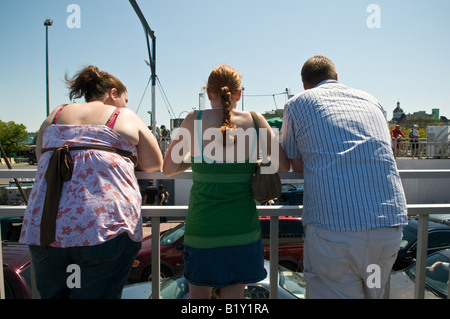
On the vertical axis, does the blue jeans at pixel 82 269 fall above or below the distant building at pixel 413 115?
below

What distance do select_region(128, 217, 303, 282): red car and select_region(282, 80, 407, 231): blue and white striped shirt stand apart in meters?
4.95

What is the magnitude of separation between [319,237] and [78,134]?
1333 millimetres

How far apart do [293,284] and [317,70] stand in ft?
11.8

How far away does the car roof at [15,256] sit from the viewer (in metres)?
3.95

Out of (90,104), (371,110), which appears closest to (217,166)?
(90,104)

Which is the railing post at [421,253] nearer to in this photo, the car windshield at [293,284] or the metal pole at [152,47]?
the car windshield at [293,284]

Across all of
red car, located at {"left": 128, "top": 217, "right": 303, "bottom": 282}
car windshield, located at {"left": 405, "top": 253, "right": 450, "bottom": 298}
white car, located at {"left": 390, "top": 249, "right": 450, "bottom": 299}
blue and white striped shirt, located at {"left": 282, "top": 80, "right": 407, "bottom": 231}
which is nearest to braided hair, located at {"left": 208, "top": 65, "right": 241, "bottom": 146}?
blue and white striped shirt, located at {"left": 282, "top": 80, "right": 407, "bottom": 231}

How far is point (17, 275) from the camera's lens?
12.2 ft

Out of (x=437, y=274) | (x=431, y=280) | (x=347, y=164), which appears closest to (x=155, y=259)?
(x=347, y=164)

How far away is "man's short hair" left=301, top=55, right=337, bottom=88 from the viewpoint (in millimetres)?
1947

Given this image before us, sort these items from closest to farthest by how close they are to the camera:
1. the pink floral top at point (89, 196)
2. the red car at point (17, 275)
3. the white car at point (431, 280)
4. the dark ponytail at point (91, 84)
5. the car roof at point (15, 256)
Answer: the pink floral top at point (89, 196) < the dark ponytail at point (91, 84) < the red car at point (17, 275) < the white car at point (431, 280) < the car roof at point (15, 256)

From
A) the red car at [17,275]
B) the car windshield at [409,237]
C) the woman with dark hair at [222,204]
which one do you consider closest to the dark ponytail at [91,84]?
the woman with dark hair at [222,204]

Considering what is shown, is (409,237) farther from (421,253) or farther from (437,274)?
(421,253)

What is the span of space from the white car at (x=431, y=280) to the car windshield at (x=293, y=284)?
1130 mm
